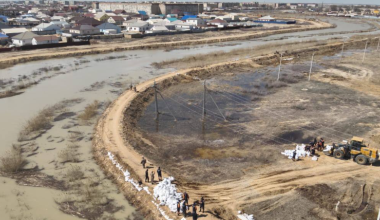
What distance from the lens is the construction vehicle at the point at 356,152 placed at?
1580cm

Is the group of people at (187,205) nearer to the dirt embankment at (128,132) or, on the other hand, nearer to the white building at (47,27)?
the dirt embankment at (128,132)

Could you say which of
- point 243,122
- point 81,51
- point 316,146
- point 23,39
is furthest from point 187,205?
point 23,39

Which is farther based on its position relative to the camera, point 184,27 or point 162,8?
point 162,8

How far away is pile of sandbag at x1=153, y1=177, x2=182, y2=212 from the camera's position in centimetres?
1262

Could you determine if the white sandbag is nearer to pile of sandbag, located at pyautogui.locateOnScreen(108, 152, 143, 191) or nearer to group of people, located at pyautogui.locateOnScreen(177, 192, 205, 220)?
group of people, located at pyautogui.locateOnScreen(177, 192, 205, 220)

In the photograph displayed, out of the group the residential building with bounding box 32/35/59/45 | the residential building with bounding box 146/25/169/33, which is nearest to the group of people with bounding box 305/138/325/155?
the residential building with bounding box 32/35/59/45

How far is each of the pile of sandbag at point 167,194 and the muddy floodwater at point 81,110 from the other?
136 centimetres

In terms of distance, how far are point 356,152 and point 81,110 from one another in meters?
21.4

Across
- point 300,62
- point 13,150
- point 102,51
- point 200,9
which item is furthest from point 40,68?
point 200,9

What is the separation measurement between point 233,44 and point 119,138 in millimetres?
50008

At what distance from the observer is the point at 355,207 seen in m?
12.7

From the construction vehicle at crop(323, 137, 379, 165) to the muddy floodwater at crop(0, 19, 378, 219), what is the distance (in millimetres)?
3920

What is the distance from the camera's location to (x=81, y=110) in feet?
82.9

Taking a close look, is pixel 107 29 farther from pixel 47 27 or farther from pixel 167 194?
pixel 167 194
